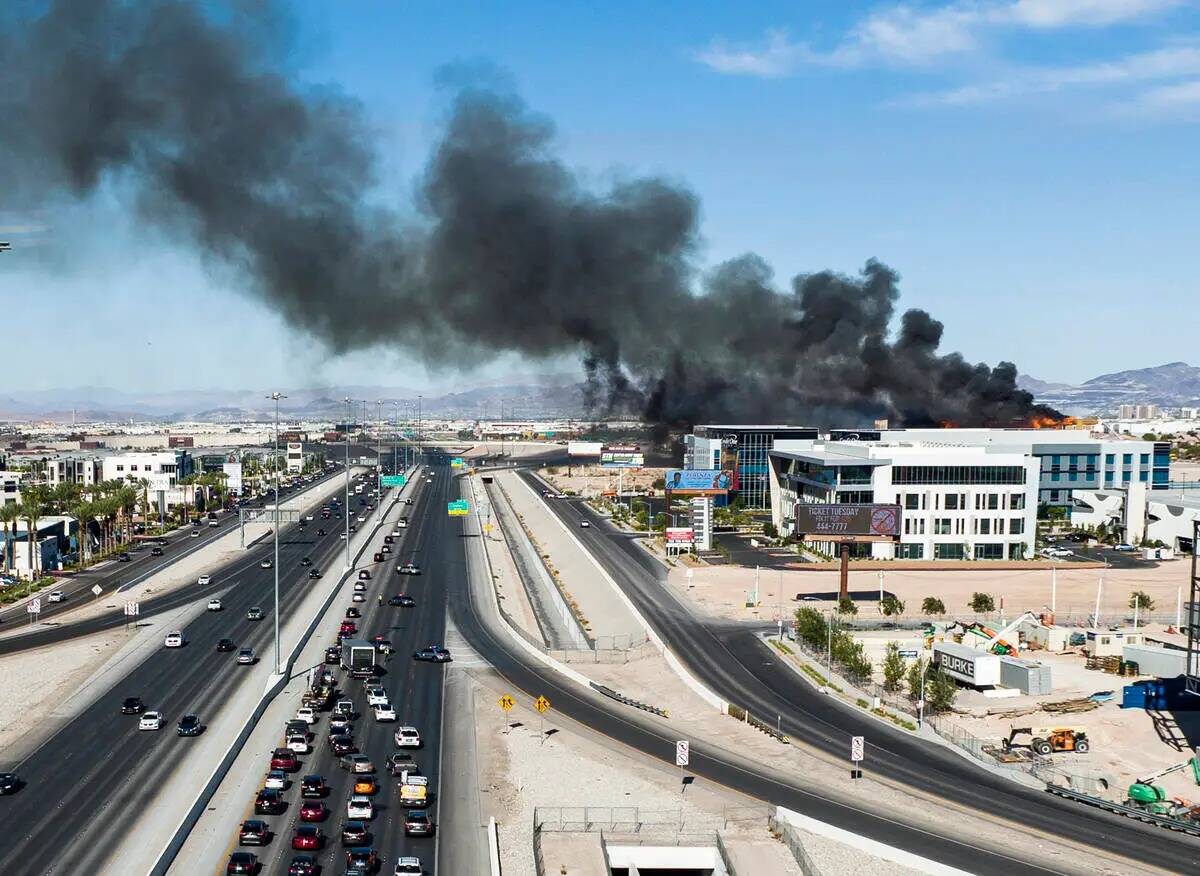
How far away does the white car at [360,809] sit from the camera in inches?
1261

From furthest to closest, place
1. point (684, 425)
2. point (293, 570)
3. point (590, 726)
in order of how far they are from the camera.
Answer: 1. point (684, 425)
2. point (293, 570)
3. point (590, 726)

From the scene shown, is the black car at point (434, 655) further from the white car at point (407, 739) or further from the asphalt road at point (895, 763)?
the white car at point (407, 739)

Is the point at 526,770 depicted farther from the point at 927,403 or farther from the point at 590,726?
the point at 927,403

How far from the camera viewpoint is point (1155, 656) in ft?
166

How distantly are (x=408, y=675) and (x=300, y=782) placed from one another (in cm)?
1632

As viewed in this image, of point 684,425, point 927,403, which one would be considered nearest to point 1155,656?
point 927,403

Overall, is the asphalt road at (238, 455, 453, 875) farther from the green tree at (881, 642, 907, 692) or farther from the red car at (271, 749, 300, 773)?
the green tree at (881, 642, 907, 692)

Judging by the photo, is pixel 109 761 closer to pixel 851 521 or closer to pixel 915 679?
pixel 915 679

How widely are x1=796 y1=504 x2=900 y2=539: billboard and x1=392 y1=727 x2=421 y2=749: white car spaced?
130 ft

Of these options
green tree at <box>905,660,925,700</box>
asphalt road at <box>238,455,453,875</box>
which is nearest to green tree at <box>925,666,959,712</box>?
green tree at <box>905,660,925,700</box>

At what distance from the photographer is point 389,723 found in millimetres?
43062

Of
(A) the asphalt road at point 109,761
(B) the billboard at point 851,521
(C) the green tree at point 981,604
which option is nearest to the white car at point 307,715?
(A) the asphalt road at point 109,761

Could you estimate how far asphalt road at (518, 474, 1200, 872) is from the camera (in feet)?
104

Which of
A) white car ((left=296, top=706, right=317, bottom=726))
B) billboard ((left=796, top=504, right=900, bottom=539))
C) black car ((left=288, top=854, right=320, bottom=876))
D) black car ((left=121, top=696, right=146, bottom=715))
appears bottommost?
black car ((left=121, top=696, right=146, bottom=715))
